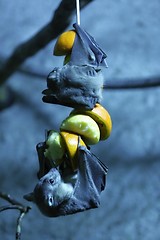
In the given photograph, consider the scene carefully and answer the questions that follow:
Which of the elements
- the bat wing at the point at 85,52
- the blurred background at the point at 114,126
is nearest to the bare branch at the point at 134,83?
the blurred background at the point at 114,126

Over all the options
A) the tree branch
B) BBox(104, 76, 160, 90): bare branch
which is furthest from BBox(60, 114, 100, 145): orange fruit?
BBox(104, 76, 160, 90): bare branch

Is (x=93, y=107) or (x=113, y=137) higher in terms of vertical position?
(x=93, y=107)

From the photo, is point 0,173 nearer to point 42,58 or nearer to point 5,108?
point 5,108

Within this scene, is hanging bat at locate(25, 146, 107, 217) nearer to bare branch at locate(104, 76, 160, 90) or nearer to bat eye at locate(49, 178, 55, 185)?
bat eye at locate(49, 178, 55, 185)

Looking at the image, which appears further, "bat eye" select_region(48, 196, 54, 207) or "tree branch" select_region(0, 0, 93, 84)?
"tree branch" select_region(0, 0, 93, 84)

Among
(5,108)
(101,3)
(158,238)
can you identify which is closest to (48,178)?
(158,238)

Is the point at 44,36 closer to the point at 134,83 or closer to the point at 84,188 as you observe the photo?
the point at 134,83

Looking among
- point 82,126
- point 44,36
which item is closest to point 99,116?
point 82,126

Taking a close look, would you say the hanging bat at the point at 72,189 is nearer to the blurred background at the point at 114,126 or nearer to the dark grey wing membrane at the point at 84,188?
the dark grey wing membrane at the point at 84,188
